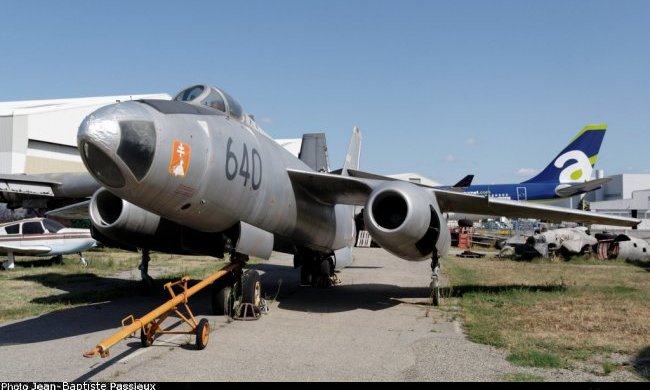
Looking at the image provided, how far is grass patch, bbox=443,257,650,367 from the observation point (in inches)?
262

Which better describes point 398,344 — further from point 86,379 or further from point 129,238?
point 129,238

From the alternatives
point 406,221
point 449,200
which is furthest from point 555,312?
point 406,221

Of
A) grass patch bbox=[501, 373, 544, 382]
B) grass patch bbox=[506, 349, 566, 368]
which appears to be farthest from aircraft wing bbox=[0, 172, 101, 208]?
grass patch bbox=[501, 373, 544, 382]

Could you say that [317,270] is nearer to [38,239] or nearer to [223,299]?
[223,299]

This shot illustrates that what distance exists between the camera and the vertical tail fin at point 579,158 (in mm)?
33031

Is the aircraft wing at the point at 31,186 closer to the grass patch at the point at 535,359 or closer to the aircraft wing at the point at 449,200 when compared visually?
the aircraft wing at the point at 449,200

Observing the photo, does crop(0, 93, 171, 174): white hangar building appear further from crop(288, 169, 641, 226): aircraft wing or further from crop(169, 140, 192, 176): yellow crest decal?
crop(169, 140, 192, 176): yellow crest decal

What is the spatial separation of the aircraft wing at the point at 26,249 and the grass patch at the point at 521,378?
1466 cm

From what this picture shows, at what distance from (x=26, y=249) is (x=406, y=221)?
12307mm

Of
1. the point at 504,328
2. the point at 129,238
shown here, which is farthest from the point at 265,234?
the point at 504,328

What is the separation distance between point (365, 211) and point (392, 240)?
2.12ft

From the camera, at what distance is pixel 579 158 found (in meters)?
33.9

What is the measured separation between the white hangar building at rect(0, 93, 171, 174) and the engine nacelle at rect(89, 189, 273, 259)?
26.4 meters

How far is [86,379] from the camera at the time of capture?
4980 millimetres
